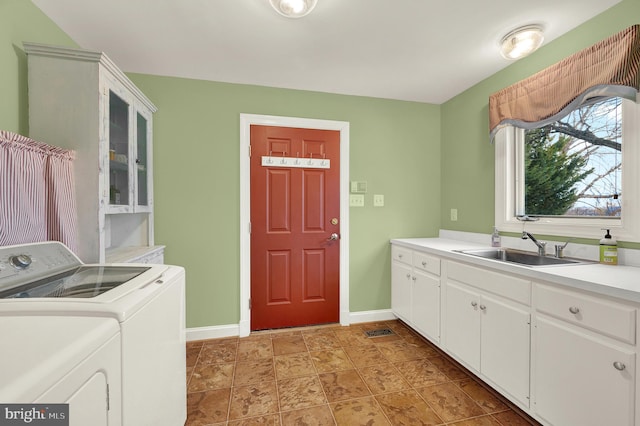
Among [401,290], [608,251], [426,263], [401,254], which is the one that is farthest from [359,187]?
[608,251]

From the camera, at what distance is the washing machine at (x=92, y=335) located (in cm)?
59

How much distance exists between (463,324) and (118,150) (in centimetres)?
262

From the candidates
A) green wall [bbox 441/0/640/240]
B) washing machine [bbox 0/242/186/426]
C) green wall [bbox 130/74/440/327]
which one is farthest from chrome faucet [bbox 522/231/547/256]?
washing machine [bbox 0/242/186/426]

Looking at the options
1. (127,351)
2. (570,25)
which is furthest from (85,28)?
(570,25)

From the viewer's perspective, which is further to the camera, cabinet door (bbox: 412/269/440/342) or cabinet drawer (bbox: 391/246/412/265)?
cabinet drawer (bbox: 391/246/412/265)

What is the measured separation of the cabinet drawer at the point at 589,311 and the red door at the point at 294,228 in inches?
66.9

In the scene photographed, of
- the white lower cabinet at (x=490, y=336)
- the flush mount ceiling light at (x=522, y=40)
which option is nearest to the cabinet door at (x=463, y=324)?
the white lower cabinet at (x=490, y=336)

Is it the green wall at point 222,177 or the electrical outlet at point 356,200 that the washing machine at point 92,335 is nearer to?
the green wall at point 222,177

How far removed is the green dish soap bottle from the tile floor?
3.30 ft

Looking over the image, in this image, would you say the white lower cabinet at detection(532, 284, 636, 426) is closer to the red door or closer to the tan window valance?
the tan window valance

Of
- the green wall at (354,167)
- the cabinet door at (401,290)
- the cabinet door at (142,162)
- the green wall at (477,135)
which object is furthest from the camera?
the cabinet door at (401,290)

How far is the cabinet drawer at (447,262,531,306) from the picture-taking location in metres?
1.48

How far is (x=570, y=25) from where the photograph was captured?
1.74 m

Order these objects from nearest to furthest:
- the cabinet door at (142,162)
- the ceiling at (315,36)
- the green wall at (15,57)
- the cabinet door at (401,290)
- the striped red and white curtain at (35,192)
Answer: the striped red and white curtain at (35,192) < the green wall at (15,57) < the ceiling at (315,36) < the cabinet door at (142,162) < the cabinet door at (401,290)
